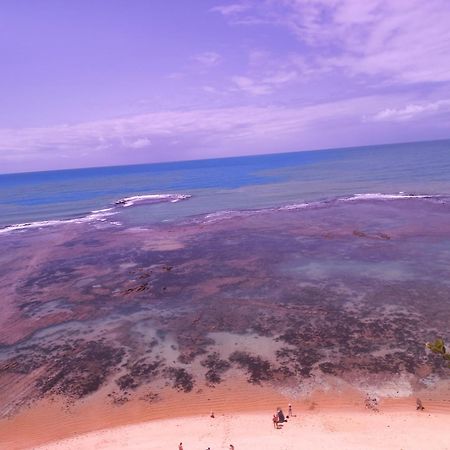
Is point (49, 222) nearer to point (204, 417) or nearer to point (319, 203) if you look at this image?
point (319, 203)

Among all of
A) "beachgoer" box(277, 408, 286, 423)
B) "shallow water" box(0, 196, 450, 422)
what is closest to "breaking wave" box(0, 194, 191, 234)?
"shallow water" box(0, 196, 450, 422)

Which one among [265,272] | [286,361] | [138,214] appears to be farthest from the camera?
[138,214]

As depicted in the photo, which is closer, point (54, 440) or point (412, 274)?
point (54, 440)

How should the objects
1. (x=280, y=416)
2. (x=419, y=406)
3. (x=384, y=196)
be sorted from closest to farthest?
(x=280, y=416) → (x=419, y=406) → (x=384, y=196)

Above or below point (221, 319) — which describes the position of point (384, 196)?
above

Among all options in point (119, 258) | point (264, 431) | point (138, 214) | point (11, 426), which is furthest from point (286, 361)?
point (138, 214)

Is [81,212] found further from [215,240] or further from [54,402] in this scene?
[54,402]

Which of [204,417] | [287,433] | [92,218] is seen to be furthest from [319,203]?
[287,433]

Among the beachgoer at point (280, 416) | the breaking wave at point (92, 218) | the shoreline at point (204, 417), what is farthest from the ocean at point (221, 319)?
the breaking wave at point (92, 218)
